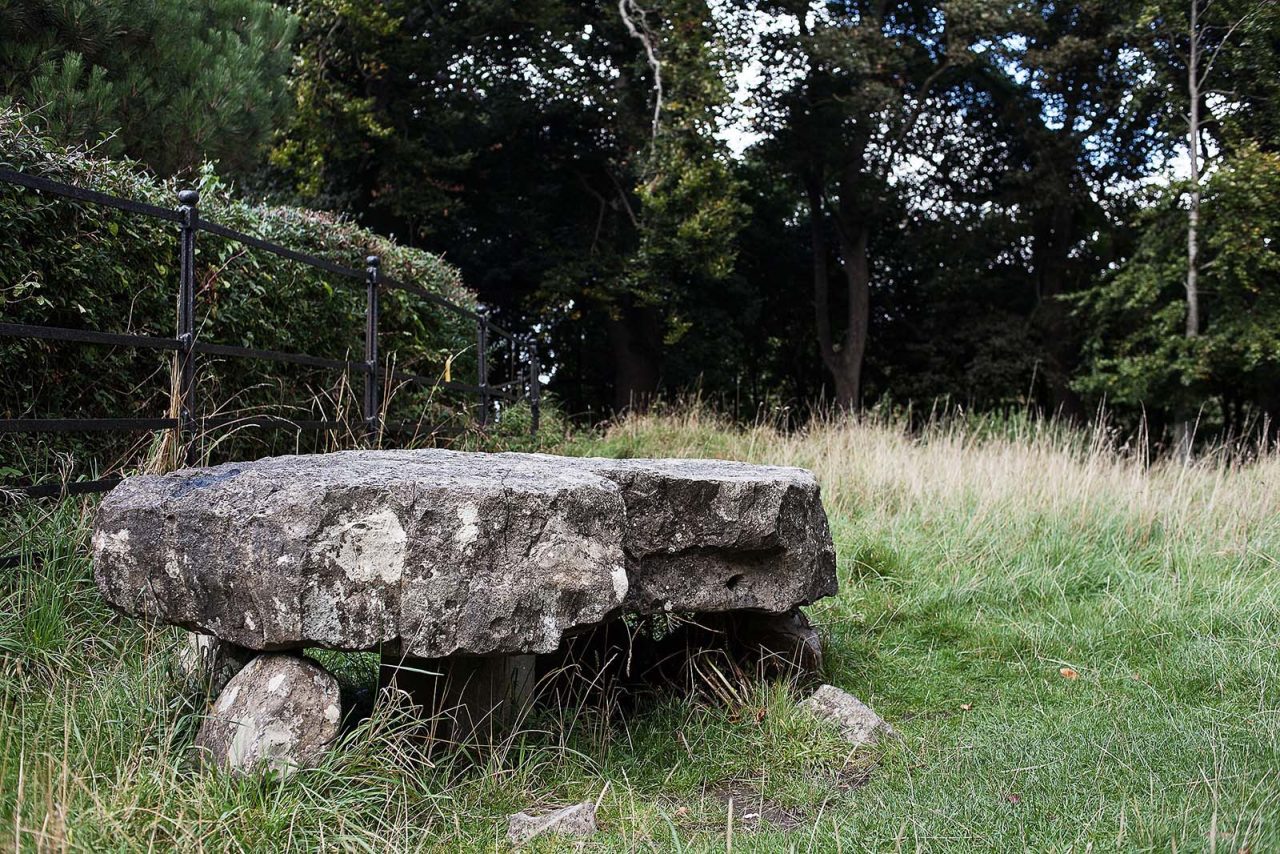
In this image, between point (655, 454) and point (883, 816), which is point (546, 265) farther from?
point (883, 816)

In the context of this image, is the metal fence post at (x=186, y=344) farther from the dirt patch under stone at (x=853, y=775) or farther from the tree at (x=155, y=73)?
the tree at (x=155, y=73)

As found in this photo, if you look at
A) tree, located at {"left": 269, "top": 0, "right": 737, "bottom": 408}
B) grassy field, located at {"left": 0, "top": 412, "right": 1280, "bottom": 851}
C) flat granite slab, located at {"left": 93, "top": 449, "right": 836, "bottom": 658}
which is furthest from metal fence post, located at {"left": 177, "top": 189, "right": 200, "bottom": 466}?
tree, located at {"left": 269, "top": 0, "right": 737, "bottom": 408}

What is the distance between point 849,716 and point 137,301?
11.7ft

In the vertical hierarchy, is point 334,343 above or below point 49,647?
above

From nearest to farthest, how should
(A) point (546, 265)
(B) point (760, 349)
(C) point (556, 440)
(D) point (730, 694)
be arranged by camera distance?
(D) point (730, 694) → (C) point (556, 440) → (A) point (546, 265) → (B) point (760, 349)

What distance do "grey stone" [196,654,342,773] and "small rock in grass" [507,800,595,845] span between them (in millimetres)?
535

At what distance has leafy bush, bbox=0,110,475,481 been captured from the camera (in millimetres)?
4195

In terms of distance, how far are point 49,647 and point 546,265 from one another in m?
14.5

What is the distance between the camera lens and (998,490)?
6840 mm

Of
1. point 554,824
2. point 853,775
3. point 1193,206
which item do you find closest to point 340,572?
point 554,824

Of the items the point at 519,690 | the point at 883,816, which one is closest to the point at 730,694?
the point at 519,690

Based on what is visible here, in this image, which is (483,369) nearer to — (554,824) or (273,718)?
(273,718)

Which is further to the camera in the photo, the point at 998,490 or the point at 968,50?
the point at 968,50

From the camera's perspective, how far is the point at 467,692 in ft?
11.1
